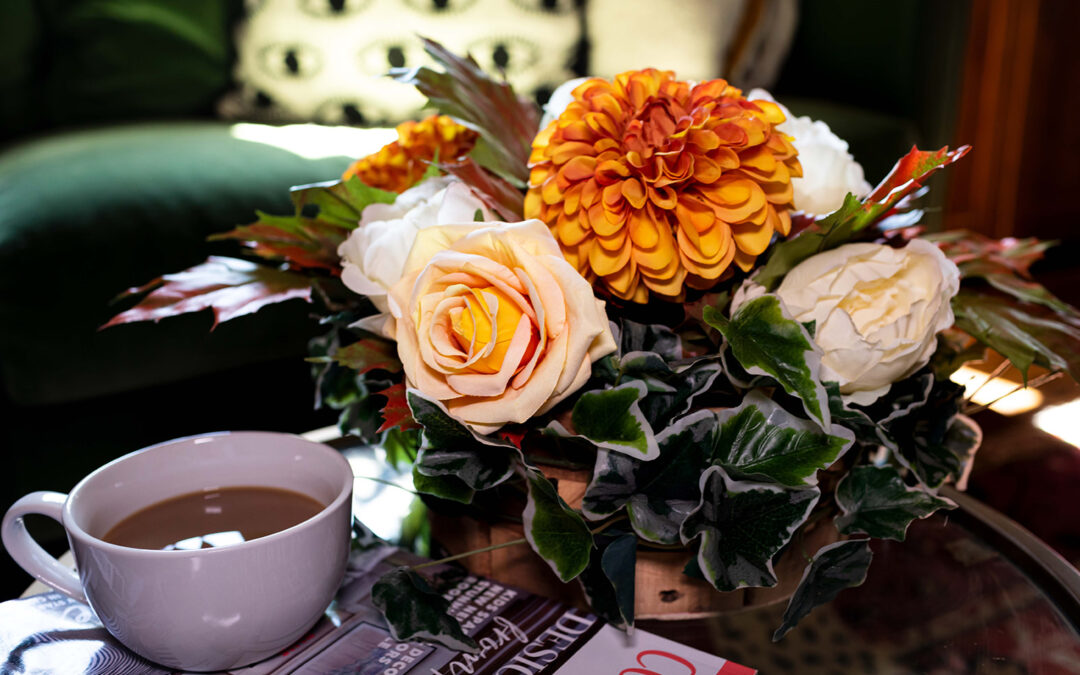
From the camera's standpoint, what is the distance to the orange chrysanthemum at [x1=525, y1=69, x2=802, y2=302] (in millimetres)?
411

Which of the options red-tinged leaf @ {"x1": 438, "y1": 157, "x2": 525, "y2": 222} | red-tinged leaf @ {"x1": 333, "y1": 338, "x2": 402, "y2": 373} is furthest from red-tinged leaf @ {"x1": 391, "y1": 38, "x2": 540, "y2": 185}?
red-tinged leaf @ {"x1": 333, "y1": 338, "x2": 402, "y2": 373}

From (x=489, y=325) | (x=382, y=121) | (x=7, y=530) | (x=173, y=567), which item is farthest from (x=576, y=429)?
(x=382, y=121)

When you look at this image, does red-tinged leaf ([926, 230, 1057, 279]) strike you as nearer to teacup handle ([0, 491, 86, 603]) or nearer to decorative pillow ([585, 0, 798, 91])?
teacup handle ([0, 491, 86, 603])

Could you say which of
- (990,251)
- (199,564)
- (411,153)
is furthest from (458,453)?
(990,251)

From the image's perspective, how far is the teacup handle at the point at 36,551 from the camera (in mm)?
428

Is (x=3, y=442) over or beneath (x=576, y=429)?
beneath

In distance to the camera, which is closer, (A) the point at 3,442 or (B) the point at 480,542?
(B) the point at 480,542

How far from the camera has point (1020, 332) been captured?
483 millimetres

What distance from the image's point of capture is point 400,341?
1.34 ft

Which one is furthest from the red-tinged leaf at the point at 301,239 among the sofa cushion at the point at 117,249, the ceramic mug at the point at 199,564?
the sofa cushion at the point at 117,249

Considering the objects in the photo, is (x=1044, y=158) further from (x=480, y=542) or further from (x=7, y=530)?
(x=7, y=530)

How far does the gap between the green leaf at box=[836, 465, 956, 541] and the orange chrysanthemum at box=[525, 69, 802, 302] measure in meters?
0.12

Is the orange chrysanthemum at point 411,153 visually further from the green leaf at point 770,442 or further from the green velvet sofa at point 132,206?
the green velvet sofa at point 132,206

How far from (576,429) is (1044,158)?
2.56m
